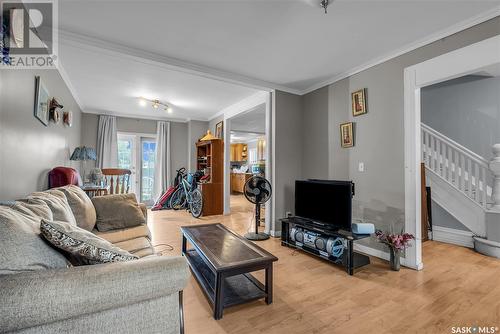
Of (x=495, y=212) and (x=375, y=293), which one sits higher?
(x=495, y=212)

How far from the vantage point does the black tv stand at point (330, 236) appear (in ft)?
7.73

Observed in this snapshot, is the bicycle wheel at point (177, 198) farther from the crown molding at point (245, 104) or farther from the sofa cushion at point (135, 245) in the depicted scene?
the sofa cushion at point (135, 245)

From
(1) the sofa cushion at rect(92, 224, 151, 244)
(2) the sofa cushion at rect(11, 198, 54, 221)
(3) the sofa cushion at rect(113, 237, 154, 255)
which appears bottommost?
(3) the sofa cushion at rect(113, 237, 154, 255)

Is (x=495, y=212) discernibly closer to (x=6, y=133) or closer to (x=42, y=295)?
(x=42, y=295)

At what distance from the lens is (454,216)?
11.3 feet

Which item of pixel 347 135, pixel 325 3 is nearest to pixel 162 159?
pixel 347 135

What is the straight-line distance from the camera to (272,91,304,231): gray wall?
3758 millimetres

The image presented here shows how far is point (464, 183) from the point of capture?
3.43 metres

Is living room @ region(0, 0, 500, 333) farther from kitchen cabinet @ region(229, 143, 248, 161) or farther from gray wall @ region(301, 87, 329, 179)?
kitchen cabinet @ region(229, 143, 248, 161)

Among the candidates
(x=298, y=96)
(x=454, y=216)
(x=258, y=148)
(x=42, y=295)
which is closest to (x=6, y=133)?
(x=42, y=295)

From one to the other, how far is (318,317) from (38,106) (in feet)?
10.1

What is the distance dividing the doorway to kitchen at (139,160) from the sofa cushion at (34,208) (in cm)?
471

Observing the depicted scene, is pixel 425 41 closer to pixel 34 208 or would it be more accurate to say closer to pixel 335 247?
pixel 335 247

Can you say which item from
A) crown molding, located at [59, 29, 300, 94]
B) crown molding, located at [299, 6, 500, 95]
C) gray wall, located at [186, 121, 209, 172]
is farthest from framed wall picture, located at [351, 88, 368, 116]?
gray wall, located at [186, 121, 209, 172]
